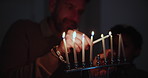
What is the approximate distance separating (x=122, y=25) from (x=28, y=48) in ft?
1.45

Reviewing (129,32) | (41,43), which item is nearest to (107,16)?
(129,32)

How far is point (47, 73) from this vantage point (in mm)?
612

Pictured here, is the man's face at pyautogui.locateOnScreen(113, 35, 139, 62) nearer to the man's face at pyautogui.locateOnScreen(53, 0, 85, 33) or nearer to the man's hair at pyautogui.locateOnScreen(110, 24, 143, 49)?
the man's hair at pyautogui.locateOnScreen(110, 24, 143, 49)

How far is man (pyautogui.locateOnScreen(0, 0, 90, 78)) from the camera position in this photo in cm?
61

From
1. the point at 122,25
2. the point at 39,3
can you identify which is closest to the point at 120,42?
the point at 122,25

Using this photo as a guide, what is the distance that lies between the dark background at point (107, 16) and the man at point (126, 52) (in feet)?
0.15

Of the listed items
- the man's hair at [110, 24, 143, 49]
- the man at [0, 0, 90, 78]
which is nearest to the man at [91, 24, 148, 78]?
the man's hair at [110, 24, 143, 49]

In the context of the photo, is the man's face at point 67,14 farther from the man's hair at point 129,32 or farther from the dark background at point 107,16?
the man's hair at point 129,32

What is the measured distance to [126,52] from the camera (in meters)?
0.73

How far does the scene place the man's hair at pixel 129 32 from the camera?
2.33 feet

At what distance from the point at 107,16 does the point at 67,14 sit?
0.19 m

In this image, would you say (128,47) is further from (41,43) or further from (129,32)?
(41,43)

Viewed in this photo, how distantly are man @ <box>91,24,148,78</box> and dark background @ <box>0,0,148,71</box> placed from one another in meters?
0.05

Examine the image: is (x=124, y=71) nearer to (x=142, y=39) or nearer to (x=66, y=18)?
(x=142, y=39)
